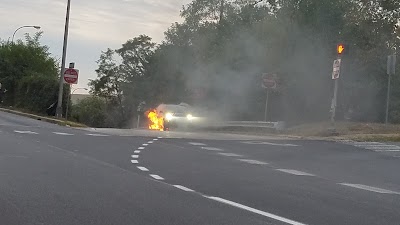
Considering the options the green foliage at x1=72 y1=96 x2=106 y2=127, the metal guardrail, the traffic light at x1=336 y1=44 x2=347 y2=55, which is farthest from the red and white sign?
the green foliage at x1=72 y1=96 x2=106 y2=127

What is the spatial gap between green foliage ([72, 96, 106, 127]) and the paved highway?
170ft

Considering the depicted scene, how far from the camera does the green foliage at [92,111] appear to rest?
7369 cm

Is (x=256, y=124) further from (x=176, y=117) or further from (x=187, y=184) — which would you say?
(x=187, y=184)

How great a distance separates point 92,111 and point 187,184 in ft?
220

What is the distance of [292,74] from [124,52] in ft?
131

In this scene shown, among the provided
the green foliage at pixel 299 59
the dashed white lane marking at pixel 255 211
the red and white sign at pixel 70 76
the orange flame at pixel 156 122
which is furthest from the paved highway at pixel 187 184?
the orange flame at pixel 156 122

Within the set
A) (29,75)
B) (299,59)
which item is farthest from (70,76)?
(29,75)

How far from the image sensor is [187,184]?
12.4 m

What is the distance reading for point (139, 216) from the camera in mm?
8852

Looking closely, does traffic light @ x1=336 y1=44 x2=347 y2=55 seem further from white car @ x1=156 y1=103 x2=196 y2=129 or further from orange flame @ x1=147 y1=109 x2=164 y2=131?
orange flame @ x1=147 y1=109 x2=164 y2=131

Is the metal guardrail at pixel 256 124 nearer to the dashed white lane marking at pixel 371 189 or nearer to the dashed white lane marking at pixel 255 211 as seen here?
the dashed white lane marking at pixel 371 189

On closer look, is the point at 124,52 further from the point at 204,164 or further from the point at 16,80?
the point at 204,164

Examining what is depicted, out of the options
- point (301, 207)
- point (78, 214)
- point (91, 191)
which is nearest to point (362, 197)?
point (301, 207)

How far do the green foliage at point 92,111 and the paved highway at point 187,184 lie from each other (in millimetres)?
51674
